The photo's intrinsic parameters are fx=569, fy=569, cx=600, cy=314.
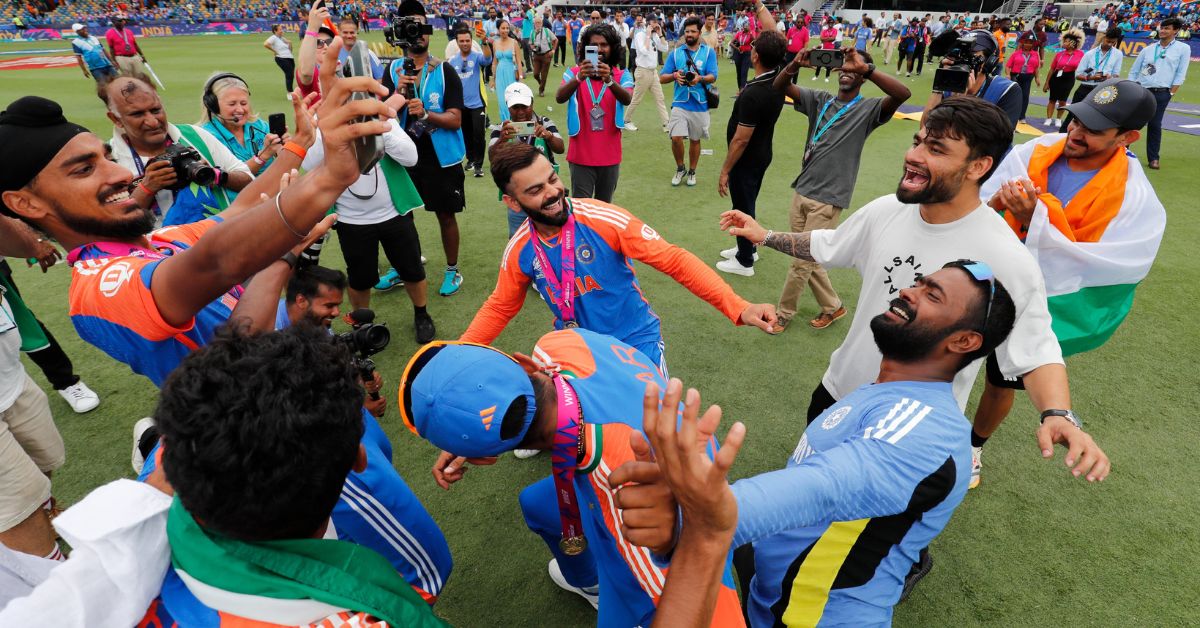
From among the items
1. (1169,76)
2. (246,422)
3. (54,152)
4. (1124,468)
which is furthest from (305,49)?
(1169,76)

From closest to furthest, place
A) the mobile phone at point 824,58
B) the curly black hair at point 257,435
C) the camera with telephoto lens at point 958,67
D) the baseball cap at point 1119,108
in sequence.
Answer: the curly black hair at point 257,435
the baseball cap at point 1119,108
the camera with telephoto lens at point 958,67
the mobile phone at point 824,58

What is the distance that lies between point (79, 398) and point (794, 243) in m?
5.32

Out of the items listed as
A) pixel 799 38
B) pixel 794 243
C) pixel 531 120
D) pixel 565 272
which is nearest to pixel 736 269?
pixel 531 120

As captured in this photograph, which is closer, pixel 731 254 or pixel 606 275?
pixel 606 275

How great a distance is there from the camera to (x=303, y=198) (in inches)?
60.2

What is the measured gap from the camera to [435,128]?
5551 mm

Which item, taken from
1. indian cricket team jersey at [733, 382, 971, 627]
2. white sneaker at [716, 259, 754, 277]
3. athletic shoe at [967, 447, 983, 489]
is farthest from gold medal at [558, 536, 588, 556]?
white sneaker at [716, 259, 754, 277]

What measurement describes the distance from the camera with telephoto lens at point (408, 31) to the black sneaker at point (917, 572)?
5.85 meters

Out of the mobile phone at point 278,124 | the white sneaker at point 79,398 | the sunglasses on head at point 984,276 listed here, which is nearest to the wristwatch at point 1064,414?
the sunglasses on head at point 984,276

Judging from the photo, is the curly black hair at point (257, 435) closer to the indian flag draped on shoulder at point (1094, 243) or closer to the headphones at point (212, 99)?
the indian flag draped on shoulder at point (1094, 243)

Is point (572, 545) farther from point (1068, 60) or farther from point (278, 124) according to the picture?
point (1068, 60)

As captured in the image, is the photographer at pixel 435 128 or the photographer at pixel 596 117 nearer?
the photographer at pixel 435 128

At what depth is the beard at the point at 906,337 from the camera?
210cm

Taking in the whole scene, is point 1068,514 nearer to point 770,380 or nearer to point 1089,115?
point 770,380
